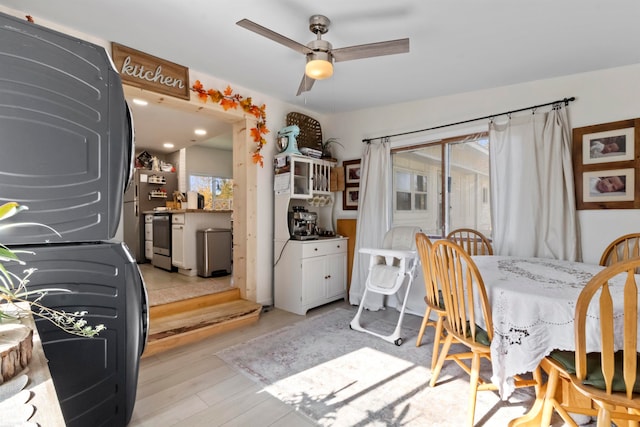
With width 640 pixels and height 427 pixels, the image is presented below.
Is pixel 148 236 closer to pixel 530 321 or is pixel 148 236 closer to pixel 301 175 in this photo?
pixel 301 175

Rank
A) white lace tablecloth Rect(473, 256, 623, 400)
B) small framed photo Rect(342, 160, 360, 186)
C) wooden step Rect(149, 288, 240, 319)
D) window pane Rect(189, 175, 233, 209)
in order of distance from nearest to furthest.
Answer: white lace tablecloth Rect(473, 256, 623, 400) → wooden step Rect(149, 288, 240, 319) → small framed photo Rect(342, 160, 360, 186) → window pane Rect(189, 175, 233, 209)

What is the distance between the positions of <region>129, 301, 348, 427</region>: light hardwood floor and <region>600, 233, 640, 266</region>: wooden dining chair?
2400 mm

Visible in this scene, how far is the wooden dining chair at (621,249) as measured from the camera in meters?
2.14

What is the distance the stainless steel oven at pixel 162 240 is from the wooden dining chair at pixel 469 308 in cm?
436

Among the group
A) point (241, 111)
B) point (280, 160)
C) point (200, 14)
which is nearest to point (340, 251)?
point (280, 160)

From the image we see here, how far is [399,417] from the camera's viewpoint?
68.5 inches

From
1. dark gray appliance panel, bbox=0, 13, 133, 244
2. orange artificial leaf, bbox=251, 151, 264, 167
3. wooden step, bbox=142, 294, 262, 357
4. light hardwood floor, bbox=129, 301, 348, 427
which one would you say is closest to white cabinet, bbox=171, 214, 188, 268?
wooden step, bbox=142, 294, 262, 357

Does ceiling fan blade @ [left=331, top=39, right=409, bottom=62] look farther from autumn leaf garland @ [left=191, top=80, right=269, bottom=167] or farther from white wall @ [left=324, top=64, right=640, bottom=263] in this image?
white wall @ [left=324, top=64, right=640, bottom=263]

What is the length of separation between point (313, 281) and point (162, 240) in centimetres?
295

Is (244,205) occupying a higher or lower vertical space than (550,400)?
higher

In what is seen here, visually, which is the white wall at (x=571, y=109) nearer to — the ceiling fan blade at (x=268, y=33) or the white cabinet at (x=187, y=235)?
the ceiling fan blade at (x=268, y=33)

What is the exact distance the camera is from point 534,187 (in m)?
2.82

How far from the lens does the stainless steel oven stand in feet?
16.1

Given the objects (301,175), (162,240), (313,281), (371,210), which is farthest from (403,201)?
(162,240)
